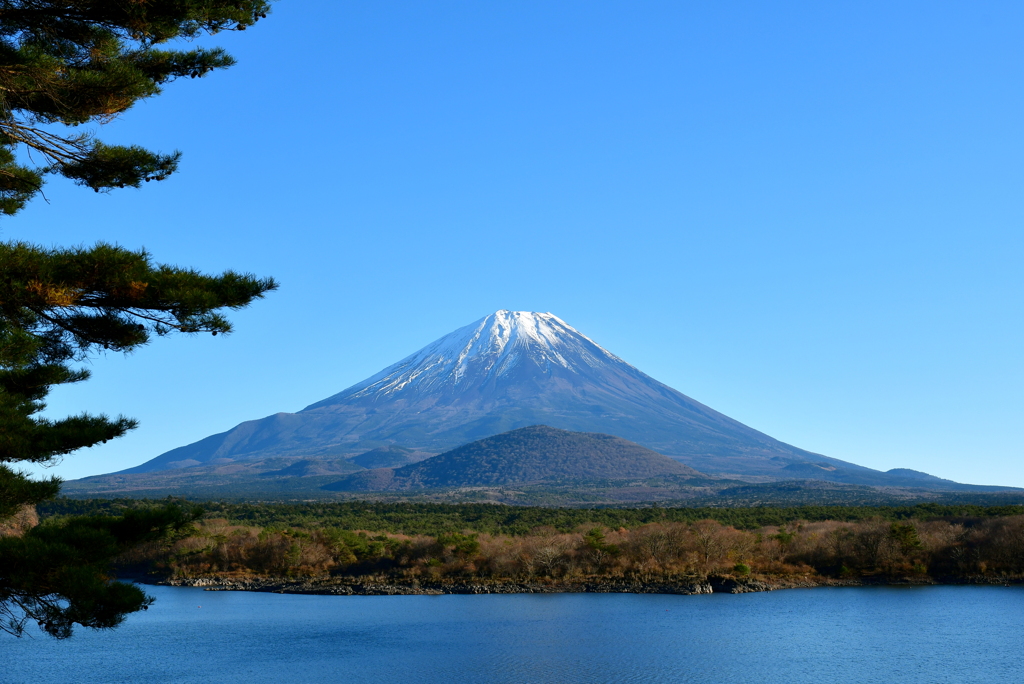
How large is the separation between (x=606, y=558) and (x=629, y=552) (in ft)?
4.42

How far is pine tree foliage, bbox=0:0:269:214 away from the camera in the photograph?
905cm

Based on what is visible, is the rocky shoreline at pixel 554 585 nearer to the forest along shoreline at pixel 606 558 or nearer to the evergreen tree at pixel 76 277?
the forest along shoreline at pixel 606 558

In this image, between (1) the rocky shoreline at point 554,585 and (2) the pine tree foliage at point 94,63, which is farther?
(1) the rocky shoreline at point 554,585

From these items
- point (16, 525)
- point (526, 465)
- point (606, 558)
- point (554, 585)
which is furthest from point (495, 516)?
point (526, 465)

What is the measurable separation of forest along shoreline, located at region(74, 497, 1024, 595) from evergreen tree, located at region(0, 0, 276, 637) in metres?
33.8

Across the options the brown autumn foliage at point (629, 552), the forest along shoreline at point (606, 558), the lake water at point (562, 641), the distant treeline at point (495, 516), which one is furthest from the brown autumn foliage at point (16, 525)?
the distant treeline at point (495, 516)

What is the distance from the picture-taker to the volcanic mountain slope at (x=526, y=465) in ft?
455

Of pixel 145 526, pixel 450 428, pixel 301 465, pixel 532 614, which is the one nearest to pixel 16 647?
pixel 532 614

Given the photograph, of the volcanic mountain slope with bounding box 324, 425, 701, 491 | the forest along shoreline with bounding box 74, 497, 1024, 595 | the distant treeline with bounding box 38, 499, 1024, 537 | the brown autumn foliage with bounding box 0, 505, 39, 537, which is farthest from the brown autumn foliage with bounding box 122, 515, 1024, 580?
the volcanic mountain slope with bounding box 324, 425, 701, 491

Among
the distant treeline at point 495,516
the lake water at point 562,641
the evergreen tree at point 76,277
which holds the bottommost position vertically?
the lake water at point 562,641

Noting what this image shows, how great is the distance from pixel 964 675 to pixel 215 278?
23663 mm

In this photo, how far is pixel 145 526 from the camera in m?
11.8

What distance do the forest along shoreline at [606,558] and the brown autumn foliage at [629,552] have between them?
0.06 metres

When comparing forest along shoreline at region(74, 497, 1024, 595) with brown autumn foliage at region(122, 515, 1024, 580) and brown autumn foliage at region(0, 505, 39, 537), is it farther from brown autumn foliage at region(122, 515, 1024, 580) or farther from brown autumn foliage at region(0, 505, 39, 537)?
brown autumn foliage at region(0, 505, 39, 537)
